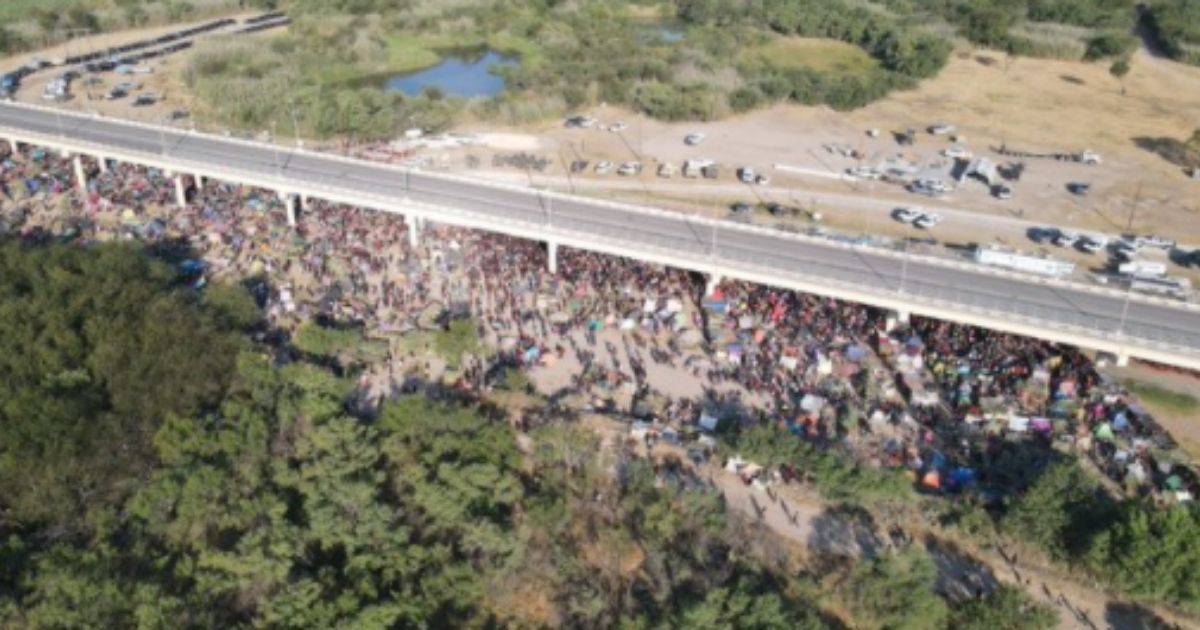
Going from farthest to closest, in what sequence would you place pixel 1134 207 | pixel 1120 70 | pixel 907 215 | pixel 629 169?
pixel 1120 70 → pixel 629 169 → pixel 1134 207 → pixel 907 215

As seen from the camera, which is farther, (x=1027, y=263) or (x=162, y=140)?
(x=162, y=140)

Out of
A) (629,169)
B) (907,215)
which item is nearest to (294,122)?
(629,169)

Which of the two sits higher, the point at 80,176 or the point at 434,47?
the point at 434,47

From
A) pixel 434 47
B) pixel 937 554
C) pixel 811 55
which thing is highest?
pixel 811 55

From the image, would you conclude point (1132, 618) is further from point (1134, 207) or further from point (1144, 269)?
point (1134, 207)

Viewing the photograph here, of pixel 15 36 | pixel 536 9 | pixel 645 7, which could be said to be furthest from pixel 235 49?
pixel 645 7

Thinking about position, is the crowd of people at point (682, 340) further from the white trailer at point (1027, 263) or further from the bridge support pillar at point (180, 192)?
the white trailer at point (1027, 263)

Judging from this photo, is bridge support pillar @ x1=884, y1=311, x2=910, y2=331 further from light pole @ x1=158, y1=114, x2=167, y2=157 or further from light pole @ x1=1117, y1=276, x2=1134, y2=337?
light pole @ x1=158, y1=114, x2=167, y2=157

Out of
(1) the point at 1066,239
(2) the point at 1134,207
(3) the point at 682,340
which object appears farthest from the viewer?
(2) the point at 1134,207
